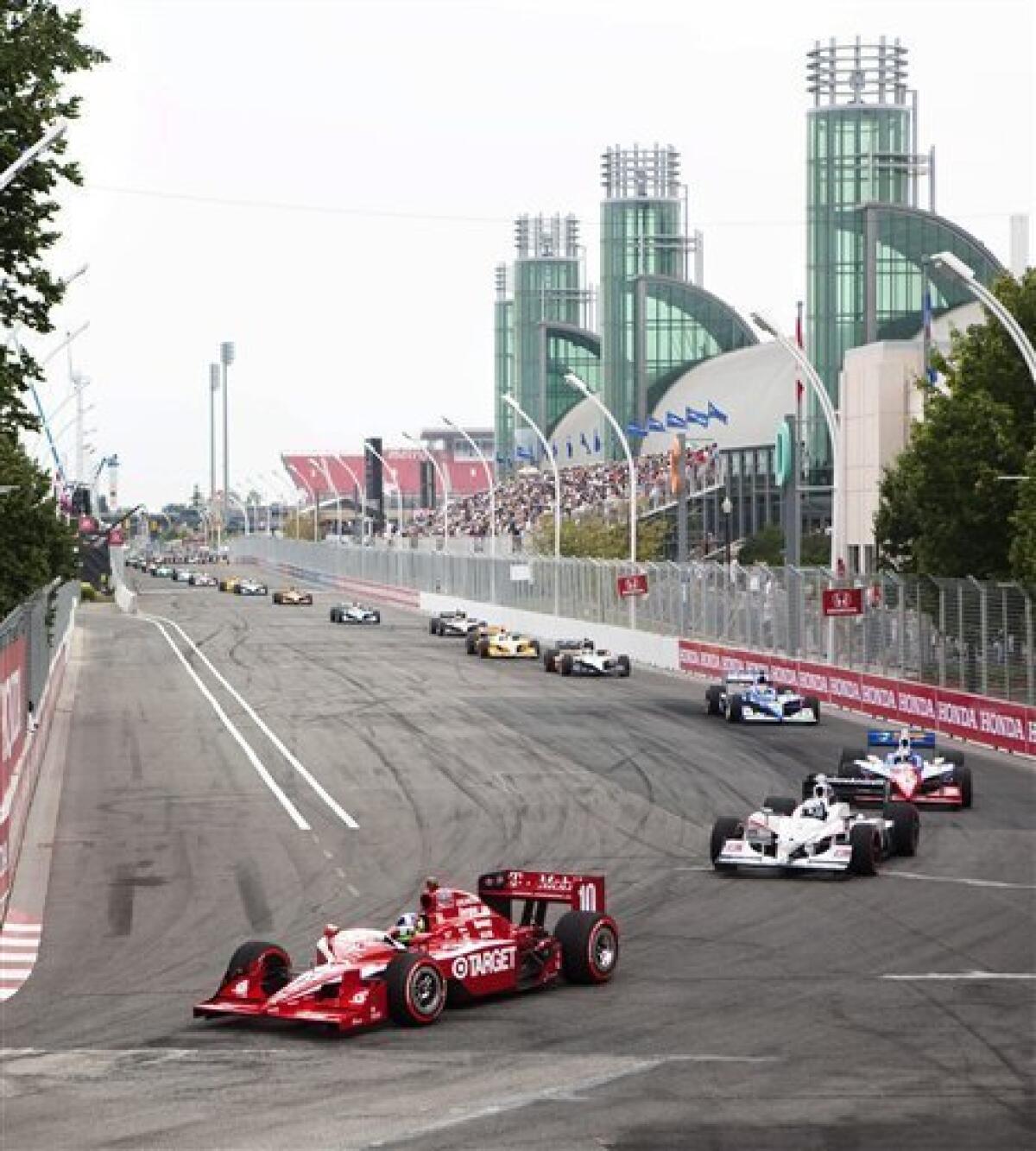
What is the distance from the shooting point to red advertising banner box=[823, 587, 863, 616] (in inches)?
1949

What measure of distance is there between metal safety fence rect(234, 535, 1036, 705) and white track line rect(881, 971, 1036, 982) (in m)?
20.9

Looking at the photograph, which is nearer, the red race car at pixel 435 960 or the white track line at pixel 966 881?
the red race car at pixel 435 960

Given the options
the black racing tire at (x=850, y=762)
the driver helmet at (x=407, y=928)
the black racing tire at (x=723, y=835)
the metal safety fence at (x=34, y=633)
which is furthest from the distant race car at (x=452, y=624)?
the driver helmet at (x=407, y=928)

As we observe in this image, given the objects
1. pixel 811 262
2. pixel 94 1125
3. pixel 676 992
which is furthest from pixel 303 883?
pixel 811 262

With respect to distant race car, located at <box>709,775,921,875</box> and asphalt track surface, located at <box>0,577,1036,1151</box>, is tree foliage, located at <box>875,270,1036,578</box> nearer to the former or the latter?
asphalt track surface, located at <box>0,577,1036,1151</box>

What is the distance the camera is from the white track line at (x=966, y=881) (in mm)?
24984

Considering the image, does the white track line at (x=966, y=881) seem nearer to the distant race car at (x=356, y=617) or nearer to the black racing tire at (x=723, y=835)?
the black racing tire at (x=723, y=835)

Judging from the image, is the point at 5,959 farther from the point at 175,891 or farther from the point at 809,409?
the point at 809,409

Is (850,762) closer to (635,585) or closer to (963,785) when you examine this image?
(963,785)

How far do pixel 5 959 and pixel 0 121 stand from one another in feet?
46.3

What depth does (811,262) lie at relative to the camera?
371 ft

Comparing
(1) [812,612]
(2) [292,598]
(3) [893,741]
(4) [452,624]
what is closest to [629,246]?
(2) [292,598]

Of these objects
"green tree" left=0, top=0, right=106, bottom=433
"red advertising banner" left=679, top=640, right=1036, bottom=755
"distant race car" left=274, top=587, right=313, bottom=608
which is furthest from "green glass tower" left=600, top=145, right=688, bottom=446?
"green tree" left=0, top=0, right=106, bottom=433

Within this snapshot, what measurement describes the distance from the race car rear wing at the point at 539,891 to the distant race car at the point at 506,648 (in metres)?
45.3
